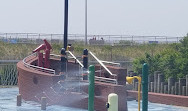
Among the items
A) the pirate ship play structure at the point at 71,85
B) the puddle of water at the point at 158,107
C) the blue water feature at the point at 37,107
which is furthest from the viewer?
the puddle of water at the point at 158,107

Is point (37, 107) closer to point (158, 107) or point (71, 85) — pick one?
point (71, 85)

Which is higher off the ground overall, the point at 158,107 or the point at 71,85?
the point at 71,85

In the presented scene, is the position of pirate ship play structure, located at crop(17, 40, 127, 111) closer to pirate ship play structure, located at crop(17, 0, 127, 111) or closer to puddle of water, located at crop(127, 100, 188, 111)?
pirate ship play structure, located at crop(17, 0, 127, 111)

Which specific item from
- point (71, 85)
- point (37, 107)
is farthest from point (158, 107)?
point (37, 107)

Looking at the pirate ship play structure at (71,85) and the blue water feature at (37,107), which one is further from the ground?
the pirate ship play structure at (71,85)

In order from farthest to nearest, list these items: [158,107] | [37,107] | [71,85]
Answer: [158,107], [37,107], [71,85]

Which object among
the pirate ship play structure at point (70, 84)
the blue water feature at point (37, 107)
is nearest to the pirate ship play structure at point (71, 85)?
the pirate ship play structure at point (70, 84)

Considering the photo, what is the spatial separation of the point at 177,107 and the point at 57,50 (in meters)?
22.0

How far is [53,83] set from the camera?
20844 mm

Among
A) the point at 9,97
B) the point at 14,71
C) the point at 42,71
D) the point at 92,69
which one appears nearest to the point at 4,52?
the point at 14,71

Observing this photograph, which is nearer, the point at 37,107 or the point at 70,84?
the point at 70,84

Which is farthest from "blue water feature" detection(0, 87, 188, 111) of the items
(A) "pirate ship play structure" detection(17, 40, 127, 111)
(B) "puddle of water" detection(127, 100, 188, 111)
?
(A) "pirate ship play structure" detection(17, 40, 127, 111)

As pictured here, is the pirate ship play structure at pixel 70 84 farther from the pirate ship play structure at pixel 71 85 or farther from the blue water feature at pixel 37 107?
the blue water feature at pixel 37 107

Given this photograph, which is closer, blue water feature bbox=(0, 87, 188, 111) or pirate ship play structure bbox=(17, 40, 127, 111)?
pirate ship play structure bbox=(17, 40, 127, 111)
